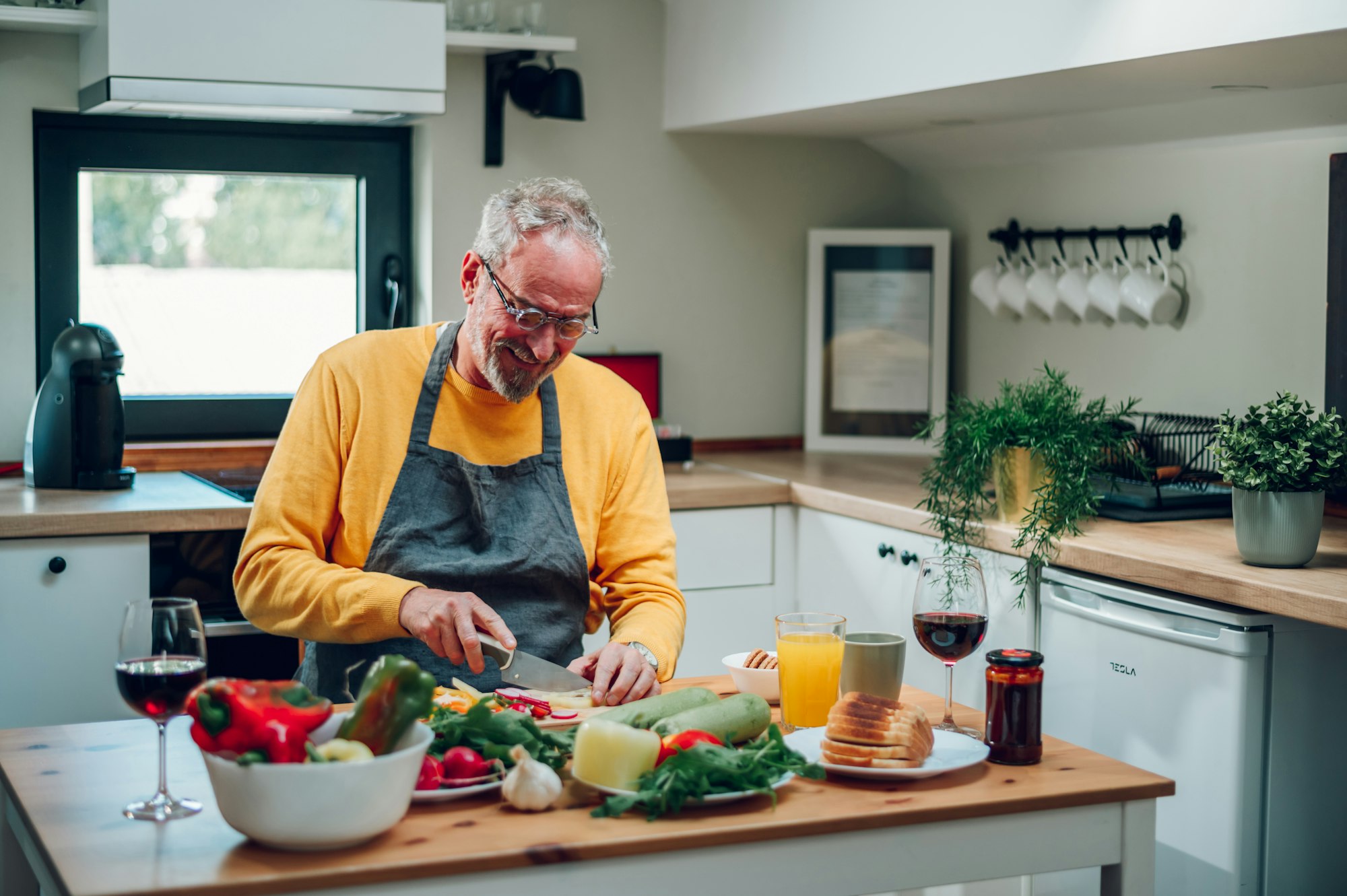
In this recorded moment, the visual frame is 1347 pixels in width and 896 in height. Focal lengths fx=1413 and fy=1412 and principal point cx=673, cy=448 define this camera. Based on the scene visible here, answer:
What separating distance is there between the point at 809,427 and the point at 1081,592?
5.32 feet

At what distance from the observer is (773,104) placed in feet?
10.7

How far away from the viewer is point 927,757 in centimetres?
140

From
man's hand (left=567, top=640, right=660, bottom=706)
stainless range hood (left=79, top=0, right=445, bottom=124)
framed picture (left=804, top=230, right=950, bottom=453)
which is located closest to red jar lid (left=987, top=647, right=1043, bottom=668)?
man's hand (left=567, top=640, right=660, bottom=706)

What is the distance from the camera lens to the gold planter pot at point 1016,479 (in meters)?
2.53

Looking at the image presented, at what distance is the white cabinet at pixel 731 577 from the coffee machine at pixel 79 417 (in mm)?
1218

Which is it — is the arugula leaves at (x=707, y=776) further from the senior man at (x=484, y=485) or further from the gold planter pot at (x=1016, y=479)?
the gold planter pot at (x=1016, y=479)

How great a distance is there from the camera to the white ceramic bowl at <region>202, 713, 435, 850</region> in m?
1.13

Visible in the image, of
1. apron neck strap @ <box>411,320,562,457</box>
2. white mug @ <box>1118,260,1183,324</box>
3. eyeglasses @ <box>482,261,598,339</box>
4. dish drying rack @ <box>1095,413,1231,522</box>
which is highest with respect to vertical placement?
white mug @ <box>1118,260,1183,324</box>

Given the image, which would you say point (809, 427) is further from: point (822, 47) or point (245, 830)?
point (245, 830)

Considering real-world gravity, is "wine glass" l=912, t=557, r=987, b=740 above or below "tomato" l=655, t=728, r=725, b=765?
above

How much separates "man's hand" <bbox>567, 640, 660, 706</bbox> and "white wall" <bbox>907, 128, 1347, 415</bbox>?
1.69 m

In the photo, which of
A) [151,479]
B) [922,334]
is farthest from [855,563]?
[151,479]

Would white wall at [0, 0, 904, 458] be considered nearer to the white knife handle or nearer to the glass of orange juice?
the white knife handle

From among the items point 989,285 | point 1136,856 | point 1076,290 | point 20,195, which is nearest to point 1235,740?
point 1136,856
